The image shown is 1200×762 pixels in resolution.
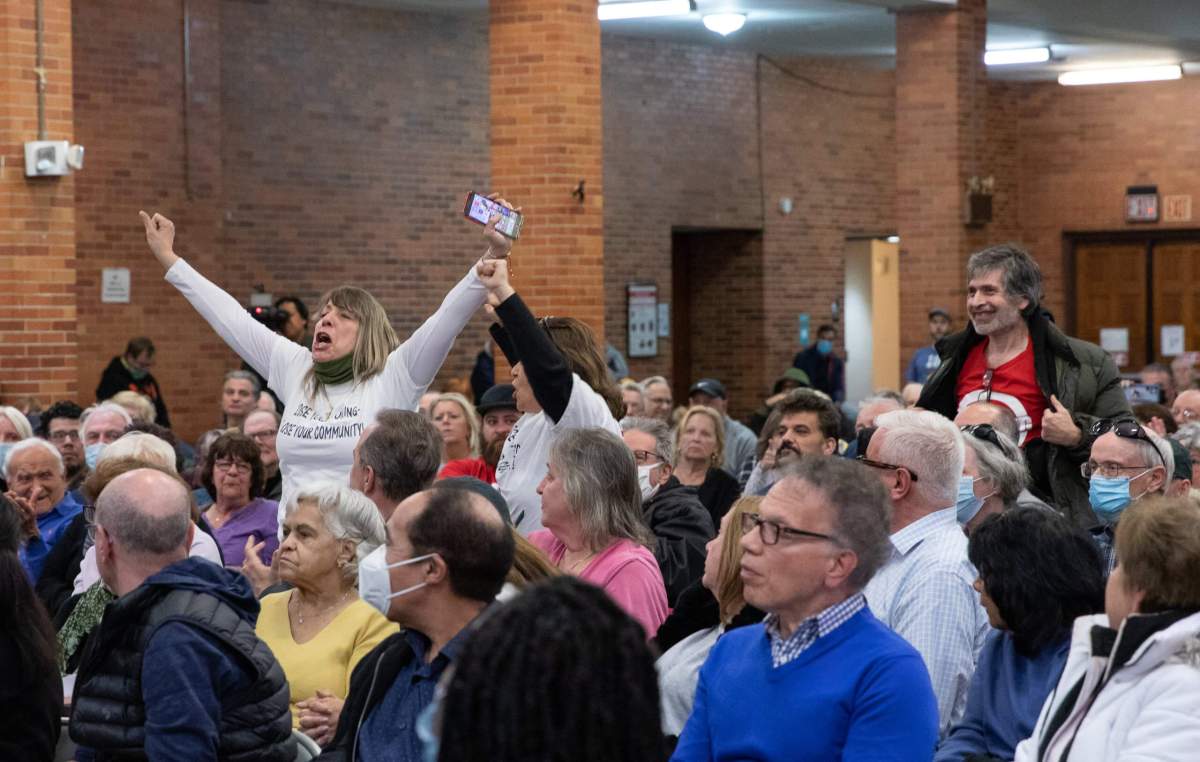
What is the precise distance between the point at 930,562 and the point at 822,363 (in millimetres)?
15394

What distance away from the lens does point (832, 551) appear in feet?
10.9

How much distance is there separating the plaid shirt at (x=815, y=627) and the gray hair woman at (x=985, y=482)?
1614mm

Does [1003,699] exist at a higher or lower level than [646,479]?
lower

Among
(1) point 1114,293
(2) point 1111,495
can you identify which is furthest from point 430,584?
(1) point 1114,293

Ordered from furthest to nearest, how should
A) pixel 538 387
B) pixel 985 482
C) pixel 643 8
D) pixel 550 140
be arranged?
pixel 643 8 → pixel 550 140 → pixel 538 387 → pixel 985 482

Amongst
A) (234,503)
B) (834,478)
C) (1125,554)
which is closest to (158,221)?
(234,503)

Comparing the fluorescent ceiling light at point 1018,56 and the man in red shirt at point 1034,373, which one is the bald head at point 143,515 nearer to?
the man in red shirt at point 1034,373

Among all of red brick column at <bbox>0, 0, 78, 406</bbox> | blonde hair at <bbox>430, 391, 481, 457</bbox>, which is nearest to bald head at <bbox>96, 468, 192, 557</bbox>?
blonde hair at <bbox>430, 391, 481, 457</bbox>

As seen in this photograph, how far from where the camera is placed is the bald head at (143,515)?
391cm

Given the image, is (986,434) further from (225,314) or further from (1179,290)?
(1179,290)

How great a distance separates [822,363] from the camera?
63.6 feet

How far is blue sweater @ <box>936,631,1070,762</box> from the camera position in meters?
3.67

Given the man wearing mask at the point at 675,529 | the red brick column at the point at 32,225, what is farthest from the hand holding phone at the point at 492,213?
the red brick column at the point at 32,225

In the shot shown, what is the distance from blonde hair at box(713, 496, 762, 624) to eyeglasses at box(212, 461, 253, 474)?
3399mm
